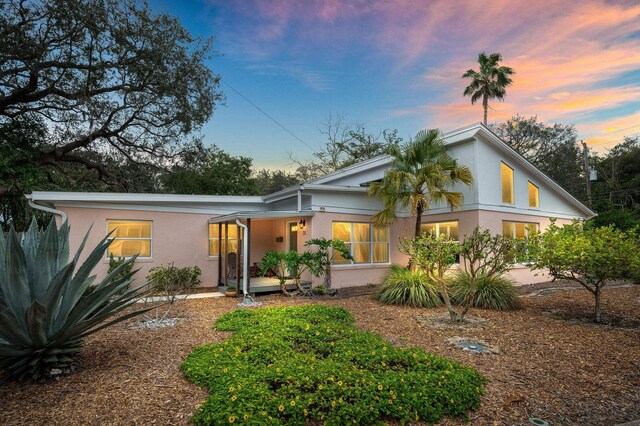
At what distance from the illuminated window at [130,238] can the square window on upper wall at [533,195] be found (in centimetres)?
1482

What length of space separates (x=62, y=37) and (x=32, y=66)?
1448 mm

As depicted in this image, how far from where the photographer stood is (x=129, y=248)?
1154 centimetres

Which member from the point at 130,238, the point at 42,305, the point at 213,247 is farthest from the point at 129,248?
the point at 42,305

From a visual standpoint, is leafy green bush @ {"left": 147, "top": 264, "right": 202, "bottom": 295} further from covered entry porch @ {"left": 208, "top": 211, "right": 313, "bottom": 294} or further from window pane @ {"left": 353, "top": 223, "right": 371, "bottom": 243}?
window pane @ {"left": 353, "top": 223, "right": 371, "bottom": 243}

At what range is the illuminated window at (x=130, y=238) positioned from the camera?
1140cm

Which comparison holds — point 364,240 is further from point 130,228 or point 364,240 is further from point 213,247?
point 130,228

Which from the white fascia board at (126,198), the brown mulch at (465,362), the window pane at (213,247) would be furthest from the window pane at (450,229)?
the window pane at (213,247)

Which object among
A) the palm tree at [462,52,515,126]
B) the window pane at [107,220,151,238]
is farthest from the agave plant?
the palm tree at [462,52,515,126]

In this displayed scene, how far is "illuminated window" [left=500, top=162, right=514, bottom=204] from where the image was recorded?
41.7 ft

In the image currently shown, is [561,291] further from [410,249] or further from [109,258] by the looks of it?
[109,258]

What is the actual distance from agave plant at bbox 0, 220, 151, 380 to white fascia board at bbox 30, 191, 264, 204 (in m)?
6.81

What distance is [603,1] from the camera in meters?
8.88

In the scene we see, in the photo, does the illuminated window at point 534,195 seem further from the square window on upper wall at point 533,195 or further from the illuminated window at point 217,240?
the illuminated window at point 217,240

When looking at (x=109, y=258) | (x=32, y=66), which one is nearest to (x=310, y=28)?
(x=32, y=66)
